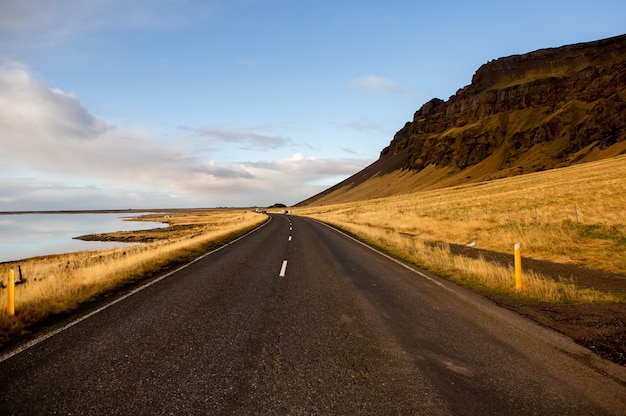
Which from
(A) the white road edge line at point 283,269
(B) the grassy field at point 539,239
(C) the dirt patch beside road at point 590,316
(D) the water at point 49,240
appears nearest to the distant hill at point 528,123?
(B) the grassy field at point 539,239

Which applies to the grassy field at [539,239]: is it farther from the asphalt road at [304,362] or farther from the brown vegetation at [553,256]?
the asphalt road at [304,362]

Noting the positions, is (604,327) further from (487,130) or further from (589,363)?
(487,130)

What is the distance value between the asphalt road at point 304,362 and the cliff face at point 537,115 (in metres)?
126

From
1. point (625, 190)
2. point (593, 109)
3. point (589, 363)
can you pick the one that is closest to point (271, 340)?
point (589, 363)

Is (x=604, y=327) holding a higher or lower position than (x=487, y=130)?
lower

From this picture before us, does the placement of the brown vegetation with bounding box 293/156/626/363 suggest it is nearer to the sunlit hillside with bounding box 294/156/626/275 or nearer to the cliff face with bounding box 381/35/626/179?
the sunlit hillside with bounding box 294/156/626/275

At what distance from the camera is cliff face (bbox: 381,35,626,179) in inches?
4621

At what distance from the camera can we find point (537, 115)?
488 ft

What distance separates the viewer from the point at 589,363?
4367 millimetres

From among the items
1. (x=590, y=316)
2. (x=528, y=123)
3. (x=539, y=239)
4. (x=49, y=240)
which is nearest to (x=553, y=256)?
(x=539, y=239)

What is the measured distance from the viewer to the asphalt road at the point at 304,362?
3389 mm

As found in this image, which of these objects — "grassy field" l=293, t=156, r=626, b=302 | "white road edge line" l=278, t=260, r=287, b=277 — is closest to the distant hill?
"grassy field" l=293, t=156, r=626, b=302

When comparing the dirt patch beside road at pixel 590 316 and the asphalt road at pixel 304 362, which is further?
the dirt patch beside road at pixel 590 316

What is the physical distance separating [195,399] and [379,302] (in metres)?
4.48
